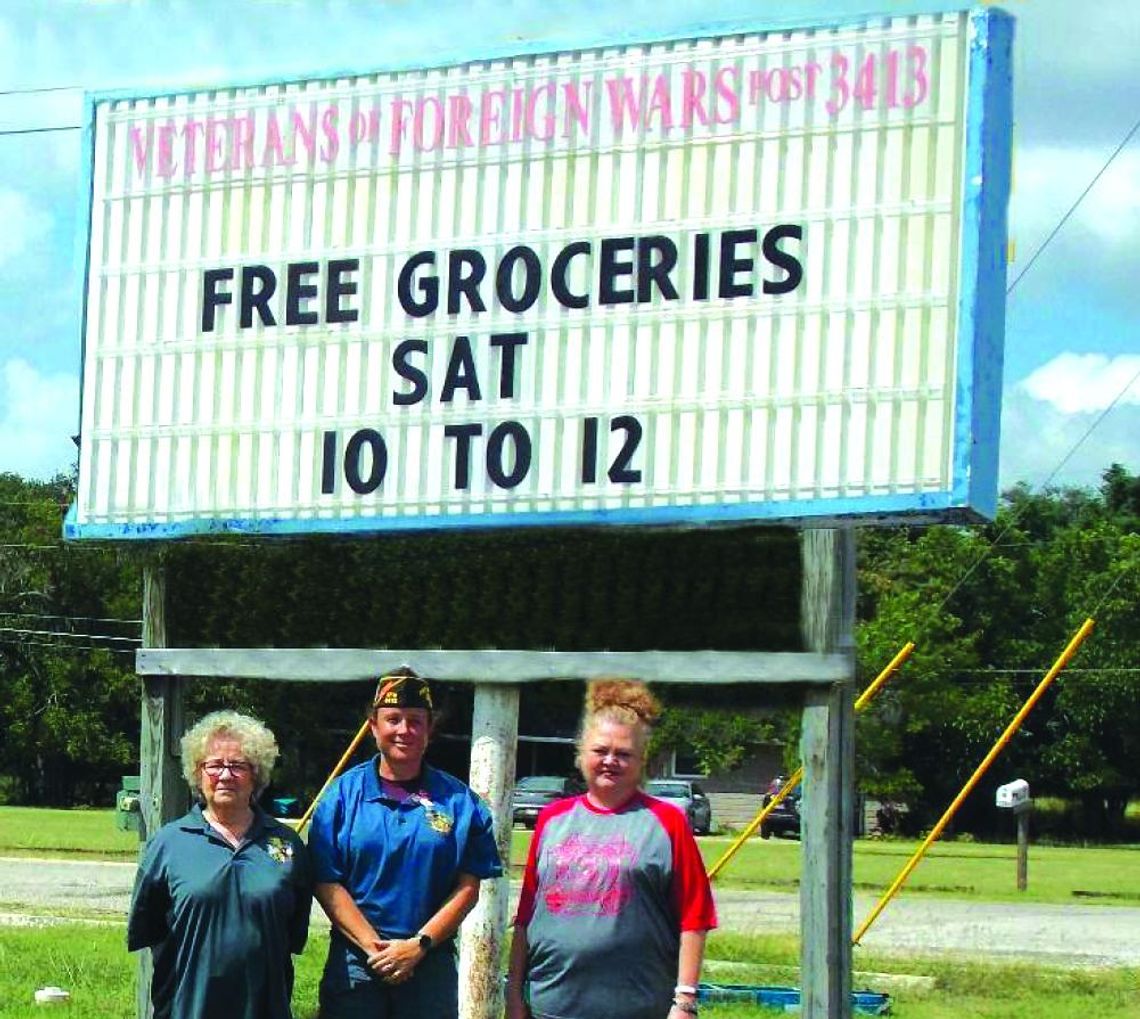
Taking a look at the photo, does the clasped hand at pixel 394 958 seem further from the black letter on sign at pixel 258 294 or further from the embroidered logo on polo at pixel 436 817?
the black letter on sign at pixel 258 294

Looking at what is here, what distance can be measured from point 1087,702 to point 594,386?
54.9 meters

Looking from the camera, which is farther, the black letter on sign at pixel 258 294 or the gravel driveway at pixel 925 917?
the gravel driveway at pixel 925 917

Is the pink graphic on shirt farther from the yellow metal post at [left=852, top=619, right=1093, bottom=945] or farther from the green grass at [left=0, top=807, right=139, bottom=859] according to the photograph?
the green grass at [left=0, top=807, right=139, bottom=859]

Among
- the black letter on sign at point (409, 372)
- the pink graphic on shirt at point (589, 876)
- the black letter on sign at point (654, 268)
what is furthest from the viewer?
the black letter on sign at point (409, 372)

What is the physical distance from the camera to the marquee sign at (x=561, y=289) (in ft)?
25.5

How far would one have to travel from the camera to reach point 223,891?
6.16 m

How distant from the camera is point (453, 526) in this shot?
853 centimetres

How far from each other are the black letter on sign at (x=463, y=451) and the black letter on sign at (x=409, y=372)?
22 centimetres

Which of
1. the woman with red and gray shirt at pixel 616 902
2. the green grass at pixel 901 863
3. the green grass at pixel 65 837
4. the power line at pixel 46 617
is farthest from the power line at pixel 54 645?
the woman with red and gray shirt at pixel 616 902

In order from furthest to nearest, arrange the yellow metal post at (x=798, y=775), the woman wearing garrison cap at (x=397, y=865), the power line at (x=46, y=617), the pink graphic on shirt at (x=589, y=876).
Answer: the power line at (x=46, y=617)
the yellow metal post at (x=798, y=775)
the woman wearing garrison cap at (x=397, y=865)
the pink graphic on shirt at (x=589, y=876)

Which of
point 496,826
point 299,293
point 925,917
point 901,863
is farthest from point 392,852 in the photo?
point 901,863

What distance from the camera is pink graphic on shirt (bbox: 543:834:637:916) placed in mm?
6023

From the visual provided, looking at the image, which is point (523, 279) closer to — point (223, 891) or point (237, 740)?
point (237, 740)

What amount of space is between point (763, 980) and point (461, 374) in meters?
7.06
